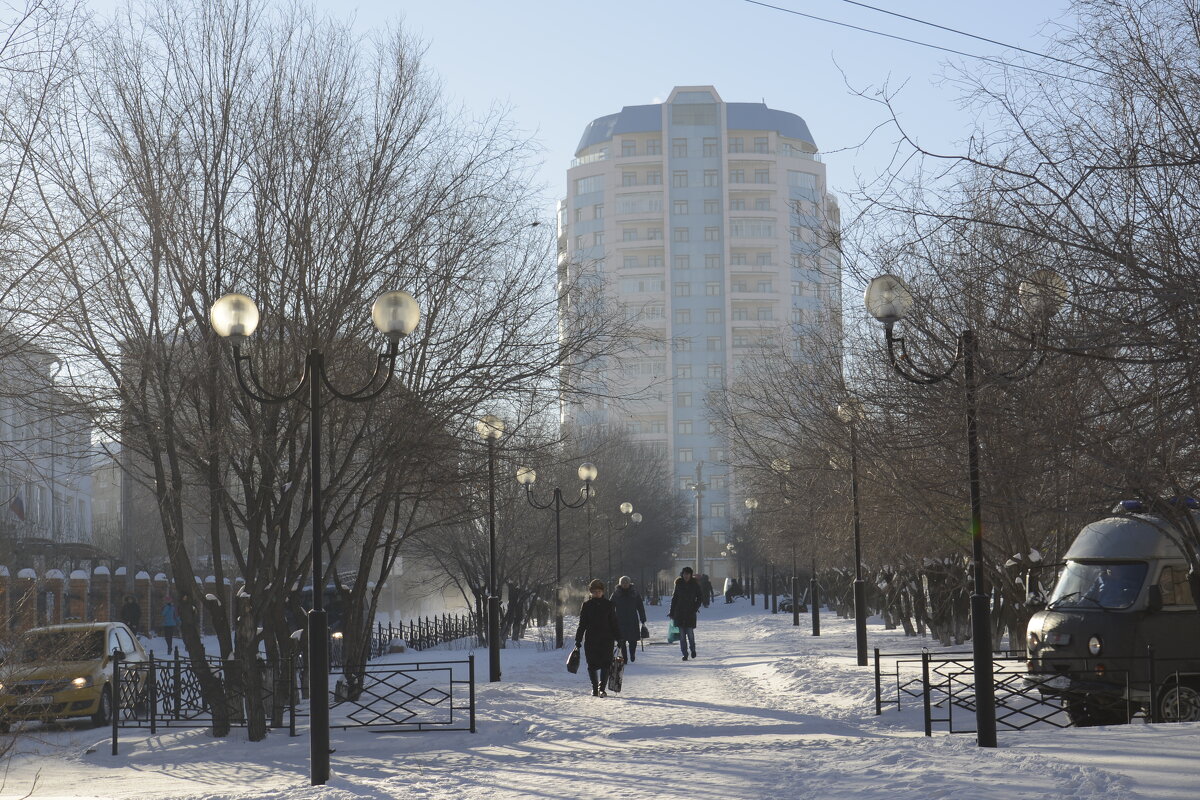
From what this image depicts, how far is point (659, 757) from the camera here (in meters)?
13.0

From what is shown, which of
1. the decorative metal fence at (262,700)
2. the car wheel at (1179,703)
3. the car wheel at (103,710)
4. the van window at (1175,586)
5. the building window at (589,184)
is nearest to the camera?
the car wheel at (1179,703)

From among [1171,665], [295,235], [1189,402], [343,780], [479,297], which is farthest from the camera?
[479,297]

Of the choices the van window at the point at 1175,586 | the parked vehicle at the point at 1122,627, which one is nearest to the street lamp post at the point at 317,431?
the parked vehicle at the point at 1122,627

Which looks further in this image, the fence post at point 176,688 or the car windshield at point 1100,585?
the fence post at point 176,688

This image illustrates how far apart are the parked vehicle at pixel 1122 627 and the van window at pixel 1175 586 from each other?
0.04ft

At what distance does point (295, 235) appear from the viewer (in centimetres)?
1772

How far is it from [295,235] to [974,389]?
9446 millimetres

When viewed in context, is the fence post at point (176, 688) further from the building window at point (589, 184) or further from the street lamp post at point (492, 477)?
the building window at point (589, 184)

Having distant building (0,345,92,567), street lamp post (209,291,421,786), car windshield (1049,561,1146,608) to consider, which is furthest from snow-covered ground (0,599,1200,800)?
distant building (0,345,92,567)

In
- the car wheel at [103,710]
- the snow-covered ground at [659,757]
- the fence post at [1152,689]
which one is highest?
the fence post at [1152,689]

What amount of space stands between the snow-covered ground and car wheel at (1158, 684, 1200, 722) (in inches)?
78.7

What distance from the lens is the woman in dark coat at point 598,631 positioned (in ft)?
64.3

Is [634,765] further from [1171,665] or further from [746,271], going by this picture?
[746,271]

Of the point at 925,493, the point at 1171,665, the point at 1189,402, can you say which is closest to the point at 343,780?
the point at 1189,402
